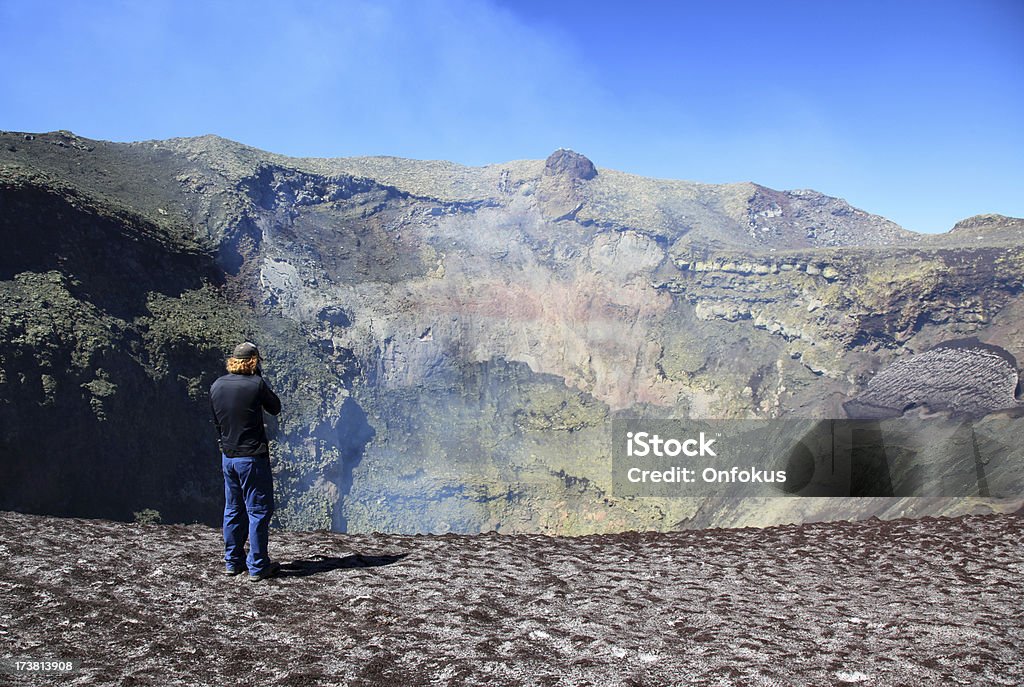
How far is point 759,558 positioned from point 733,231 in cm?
5468

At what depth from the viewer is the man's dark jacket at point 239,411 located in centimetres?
534

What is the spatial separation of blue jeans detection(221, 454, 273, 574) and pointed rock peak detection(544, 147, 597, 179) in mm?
53590

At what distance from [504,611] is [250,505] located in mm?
2071

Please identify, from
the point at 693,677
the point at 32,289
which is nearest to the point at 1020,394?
the point at 693,677

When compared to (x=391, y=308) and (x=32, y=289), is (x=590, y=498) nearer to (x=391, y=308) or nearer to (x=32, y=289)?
(x=391, y=308)

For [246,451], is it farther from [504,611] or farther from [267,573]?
[504,611]

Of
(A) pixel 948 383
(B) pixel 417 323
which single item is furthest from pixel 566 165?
(A) pixel 948 383

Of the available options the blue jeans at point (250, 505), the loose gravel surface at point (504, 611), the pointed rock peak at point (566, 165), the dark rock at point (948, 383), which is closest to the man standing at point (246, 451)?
the blue jeans at point (250, 505)

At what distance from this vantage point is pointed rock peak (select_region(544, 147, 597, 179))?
5697cm

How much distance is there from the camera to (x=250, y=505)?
213 inches

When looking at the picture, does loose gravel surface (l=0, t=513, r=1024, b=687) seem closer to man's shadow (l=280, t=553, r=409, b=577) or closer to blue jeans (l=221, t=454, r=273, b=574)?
man's shadow (l=280, t=553, r=409, b=577)

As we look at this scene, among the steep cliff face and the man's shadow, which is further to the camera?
the steep cliff face

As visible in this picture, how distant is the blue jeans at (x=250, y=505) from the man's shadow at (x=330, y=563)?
14.7 inches

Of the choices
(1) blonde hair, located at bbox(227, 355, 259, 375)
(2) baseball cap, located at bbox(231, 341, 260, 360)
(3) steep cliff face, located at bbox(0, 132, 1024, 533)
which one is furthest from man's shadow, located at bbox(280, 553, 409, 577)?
(3) steep cliff face, located at bbox(0, 132, 1024, 533)
